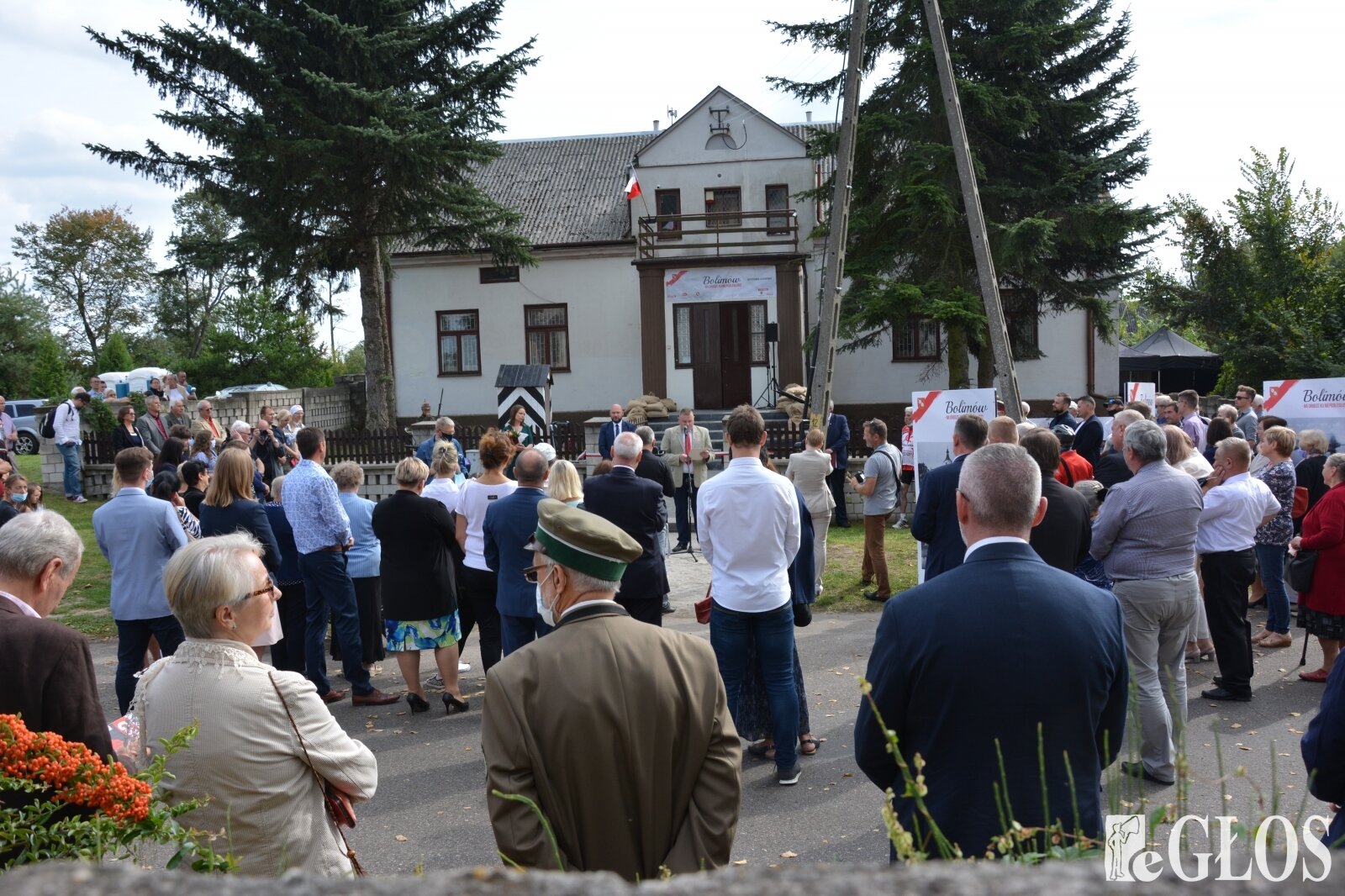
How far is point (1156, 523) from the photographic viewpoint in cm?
614

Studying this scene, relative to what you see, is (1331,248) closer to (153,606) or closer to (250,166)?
(250,166)

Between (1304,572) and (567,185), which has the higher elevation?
(567,185)

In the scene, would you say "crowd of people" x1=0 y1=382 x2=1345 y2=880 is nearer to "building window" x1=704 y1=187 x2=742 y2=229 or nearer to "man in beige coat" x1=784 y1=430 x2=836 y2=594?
"man in beige coat" x1=784 y1=430 x2=836 y2=594

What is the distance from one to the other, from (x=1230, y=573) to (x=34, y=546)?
7.58 meters

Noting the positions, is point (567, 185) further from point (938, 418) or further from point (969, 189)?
point (938, 418)

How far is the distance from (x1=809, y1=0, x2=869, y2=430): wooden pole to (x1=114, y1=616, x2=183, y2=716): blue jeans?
9003mm

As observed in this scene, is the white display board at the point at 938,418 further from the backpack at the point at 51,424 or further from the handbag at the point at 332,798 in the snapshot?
the backpack at the point at 51,424

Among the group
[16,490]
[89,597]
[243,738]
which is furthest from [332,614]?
[89,597]

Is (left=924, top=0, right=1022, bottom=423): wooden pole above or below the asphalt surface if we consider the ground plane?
above

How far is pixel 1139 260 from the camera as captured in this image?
88.6 feet

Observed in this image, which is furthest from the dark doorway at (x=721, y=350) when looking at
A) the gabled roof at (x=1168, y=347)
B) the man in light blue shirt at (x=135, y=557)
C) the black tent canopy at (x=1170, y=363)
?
the man in light blue shirt at (x=135, y=557)

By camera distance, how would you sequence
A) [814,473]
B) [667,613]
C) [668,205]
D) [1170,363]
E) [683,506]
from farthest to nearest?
[668,205]
[1170,363]
[683,506]
[667,613]
[814,473]

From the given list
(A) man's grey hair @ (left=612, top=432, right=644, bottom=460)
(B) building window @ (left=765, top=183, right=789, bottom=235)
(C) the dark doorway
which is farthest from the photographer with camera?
(B) building window @ (left=765, top=183, right=789, bottom=235)

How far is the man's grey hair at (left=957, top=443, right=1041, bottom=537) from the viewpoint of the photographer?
3.09 meters
